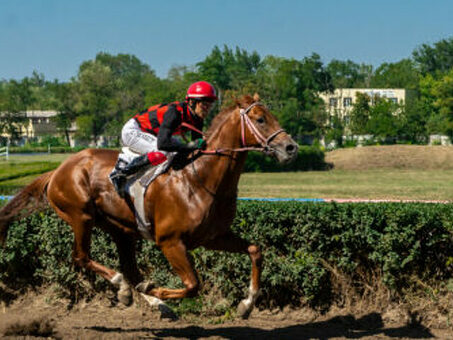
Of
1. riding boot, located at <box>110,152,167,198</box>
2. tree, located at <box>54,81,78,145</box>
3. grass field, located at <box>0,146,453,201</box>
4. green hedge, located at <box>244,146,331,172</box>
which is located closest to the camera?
riding boot, located at <box>110,152,167,198</box>

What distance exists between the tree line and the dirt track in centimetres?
2531

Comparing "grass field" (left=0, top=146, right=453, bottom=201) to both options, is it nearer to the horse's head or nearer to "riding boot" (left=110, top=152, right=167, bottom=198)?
"riding boot" (left=110, top=152, right=167, bottom=198)

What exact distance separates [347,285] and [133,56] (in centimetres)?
18650

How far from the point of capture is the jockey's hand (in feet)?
18.6

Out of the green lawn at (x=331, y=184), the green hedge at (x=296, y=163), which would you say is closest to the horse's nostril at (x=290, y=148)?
the green lawn at (x=331, y=184)

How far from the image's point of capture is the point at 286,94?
64.8 metres

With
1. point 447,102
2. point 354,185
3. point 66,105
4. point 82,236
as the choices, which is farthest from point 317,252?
point 66,105

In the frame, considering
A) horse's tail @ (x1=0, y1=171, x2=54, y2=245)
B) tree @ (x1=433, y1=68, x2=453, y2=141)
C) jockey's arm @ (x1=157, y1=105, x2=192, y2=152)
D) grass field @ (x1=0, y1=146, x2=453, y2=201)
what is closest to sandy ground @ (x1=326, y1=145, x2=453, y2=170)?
grass field @ (x1=0, y1=146, x2=453, y2=201)

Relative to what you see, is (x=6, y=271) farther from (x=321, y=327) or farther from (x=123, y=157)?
(x=321, y=327)

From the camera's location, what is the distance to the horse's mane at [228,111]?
5586 mm

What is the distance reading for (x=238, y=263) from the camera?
727 cm

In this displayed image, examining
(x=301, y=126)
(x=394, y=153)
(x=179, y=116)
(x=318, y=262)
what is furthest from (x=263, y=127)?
(x=301, y=126)

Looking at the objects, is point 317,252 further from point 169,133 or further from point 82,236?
point 82,236

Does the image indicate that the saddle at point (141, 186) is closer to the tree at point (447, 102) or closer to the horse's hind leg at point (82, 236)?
the horse's hind leg at point (82, 236)
